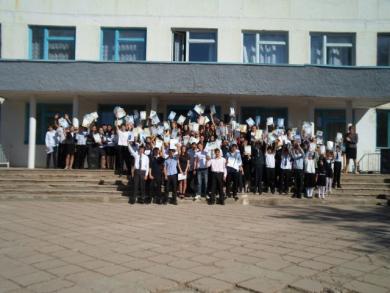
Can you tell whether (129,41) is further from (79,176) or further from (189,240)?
(189,240)

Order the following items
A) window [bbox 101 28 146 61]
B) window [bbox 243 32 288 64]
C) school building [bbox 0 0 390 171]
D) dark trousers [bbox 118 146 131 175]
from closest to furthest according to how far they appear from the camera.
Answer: dark trousers [bbox 118 146 131 175] → school building [bbox 0 0 390 171] → window [bbox 101 28 146 61] → window [bbox 243 32 288 64]

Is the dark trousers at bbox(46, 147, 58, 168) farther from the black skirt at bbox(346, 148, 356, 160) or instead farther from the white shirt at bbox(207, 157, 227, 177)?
the black skirt at bbox(346, 148, 356, 160)

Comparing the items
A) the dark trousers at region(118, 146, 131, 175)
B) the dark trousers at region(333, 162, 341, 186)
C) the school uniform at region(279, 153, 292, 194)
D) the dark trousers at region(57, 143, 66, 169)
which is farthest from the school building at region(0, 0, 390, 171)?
the school uniform at region(279, 153, 292, 194)

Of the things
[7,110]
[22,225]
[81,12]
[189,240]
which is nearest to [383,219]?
[189,240]

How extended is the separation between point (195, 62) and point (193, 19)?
2454 mm

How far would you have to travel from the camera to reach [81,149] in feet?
49.3

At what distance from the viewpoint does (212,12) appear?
17.5 metres

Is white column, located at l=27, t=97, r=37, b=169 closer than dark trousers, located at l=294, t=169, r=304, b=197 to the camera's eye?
No

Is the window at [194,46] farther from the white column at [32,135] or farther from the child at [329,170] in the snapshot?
the child at [329,170]

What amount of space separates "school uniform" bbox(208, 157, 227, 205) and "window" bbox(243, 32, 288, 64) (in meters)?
7.38

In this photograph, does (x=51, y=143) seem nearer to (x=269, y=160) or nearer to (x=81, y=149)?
(x=81, y=149)

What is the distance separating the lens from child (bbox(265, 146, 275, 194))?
13066mm

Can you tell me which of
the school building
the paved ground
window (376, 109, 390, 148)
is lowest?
the paved ground

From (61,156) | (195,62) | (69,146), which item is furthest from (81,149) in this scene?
(195,62)
